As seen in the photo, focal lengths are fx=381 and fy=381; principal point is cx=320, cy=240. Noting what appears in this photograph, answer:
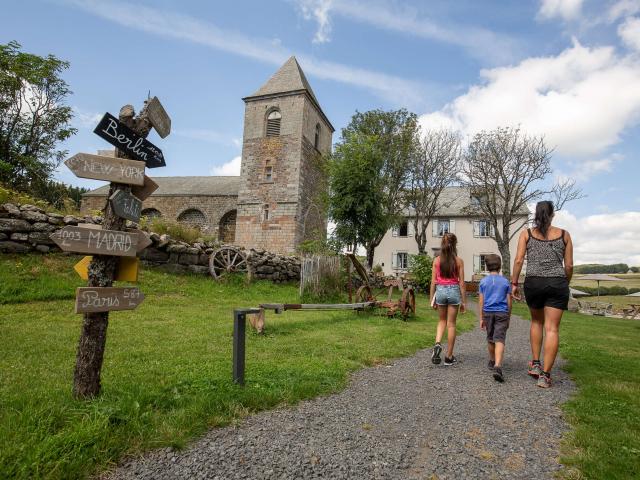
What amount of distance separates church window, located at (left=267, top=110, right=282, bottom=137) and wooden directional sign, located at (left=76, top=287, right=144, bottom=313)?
24.1 metres

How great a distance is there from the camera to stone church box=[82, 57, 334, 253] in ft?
81.2

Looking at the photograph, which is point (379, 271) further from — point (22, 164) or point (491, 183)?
point (22, 164)

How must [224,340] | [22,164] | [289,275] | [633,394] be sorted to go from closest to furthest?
[633,394], [224,340], [289,275], [22,164]

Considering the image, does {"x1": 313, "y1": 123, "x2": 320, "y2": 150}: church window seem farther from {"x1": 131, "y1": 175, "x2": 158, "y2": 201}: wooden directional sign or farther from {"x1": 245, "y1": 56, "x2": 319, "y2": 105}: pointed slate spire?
{"x1": 131, "y1": 175, "x2": 158, "y2": 201}: wooden directional sign

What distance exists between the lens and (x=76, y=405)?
2828mm

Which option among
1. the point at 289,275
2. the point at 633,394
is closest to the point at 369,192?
the point at 289,275

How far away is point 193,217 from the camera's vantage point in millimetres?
29688

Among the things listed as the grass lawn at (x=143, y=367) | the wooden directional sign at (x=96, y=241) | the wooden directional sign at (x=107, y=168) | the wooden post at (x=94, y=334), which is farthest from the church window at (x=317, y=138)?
the wooden directional sign at (x=96, y=241)

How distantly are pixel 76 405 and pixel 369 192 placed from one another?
711 inches

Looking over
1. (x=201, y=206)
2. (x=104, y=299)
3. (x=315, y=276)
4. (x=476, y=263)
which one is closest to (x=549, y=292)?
(x=104, y=299)

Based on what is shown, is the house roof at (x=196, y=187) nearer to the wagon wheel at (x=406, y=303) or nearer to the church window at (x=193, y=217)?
the church window at (x=193, y=217)

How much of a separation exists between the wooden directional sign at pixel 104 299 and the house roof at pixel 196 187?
85.8 feet

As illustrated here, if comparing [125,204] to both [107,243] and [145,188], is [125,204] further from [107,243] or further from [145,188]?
[107,243]

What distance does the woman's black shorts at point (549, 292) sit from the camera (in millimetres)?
4066
